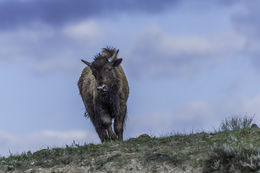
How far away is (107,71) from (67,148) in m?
4.25

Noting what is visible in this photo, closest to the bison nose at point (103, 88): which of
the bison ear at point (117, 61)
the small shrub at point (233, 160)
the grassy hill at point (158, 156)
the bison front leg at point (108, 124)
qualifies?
the bison front leg at point (108, 124)

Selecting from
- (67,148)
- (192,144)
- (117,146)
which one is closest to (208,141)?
(192,144)

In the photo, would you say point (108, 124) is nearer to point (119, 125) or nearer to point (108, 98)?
point (119, 125)

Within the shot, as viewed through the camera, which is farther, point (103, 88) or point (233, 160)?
point (103, 88)

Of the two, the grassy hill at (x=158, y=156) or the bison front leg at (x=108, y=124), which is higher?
the bison front leg at (x=108, y=124)

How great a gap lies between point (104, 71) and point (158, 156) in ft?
20.1

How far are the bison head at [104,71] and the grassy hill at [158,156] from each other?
10.7 ft

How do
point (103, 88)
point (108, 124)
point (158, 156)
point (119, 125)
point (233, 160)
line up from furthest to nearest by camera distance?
1. point (119, 125)
2. point (108, 124)
3. point (103, 88)
4. point (158, 156)
5. point (233, 160)

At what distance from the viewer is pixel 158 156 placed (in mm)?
9805

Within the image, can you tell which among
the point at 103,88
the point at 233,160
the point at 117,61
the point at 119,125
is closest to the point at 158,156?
the point at 233,160

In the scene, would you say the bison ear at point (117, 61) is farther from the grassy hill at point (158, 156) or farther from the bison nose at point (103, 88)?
the grassy hill at point (158, 156)

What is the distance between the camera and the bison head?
15.1 metres

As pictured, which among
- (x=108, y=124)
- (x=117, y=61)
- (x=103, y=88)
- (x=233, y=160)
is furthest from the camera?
(x=117, y=61)

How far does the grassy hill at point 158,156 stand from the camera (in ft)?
29.0
